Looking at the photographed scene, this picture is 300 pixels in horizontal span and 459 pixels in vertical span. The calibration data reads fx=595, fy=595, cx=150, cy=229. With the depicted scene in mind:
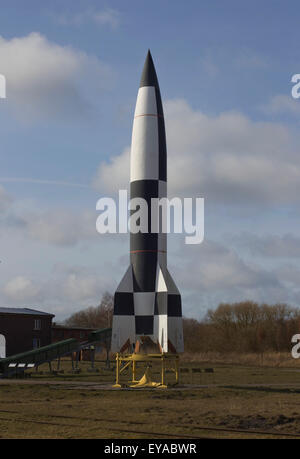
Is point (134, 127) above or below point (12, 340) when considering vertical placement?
above

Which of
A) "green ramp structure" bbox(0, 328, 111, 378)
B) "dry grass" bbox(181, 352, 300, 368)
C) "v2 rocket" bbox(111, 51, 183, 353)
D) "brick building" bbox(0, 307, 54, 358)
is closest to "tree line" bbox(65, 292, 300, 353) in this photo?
"dry grass" bbox(181, 352, 300, 368)

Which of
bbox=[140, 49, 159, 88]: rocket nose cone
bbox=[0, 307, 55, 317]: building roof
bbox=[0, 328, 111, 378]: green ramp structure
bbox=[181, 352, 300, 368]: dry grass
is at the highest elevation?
bbox=[140, 49, 159, 88]: rocket nose cone

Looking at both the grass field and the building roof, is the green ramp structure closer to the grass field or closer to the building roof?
the grass field

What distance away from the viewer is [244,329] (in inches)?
2908

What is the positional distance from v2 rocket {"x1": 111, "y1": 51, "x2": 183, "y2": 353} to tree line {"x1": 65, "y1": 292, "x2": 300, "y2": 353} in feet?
140

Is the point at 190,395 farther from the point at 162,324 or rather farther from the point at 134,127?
the point at 134,127

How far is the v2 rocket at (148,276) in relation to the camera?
29641 mm

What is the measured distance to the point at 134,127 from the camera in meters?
31.4

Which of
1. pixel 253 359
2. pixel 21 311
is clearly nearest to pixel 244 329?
pixel 253 359

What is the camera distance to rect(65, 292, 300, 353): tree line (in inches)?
2817

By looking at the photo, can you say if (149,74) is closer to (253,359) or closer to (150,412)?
(150,412)

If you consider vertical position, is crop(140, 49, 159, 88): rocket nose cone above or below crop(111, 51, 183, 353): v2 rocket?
above
